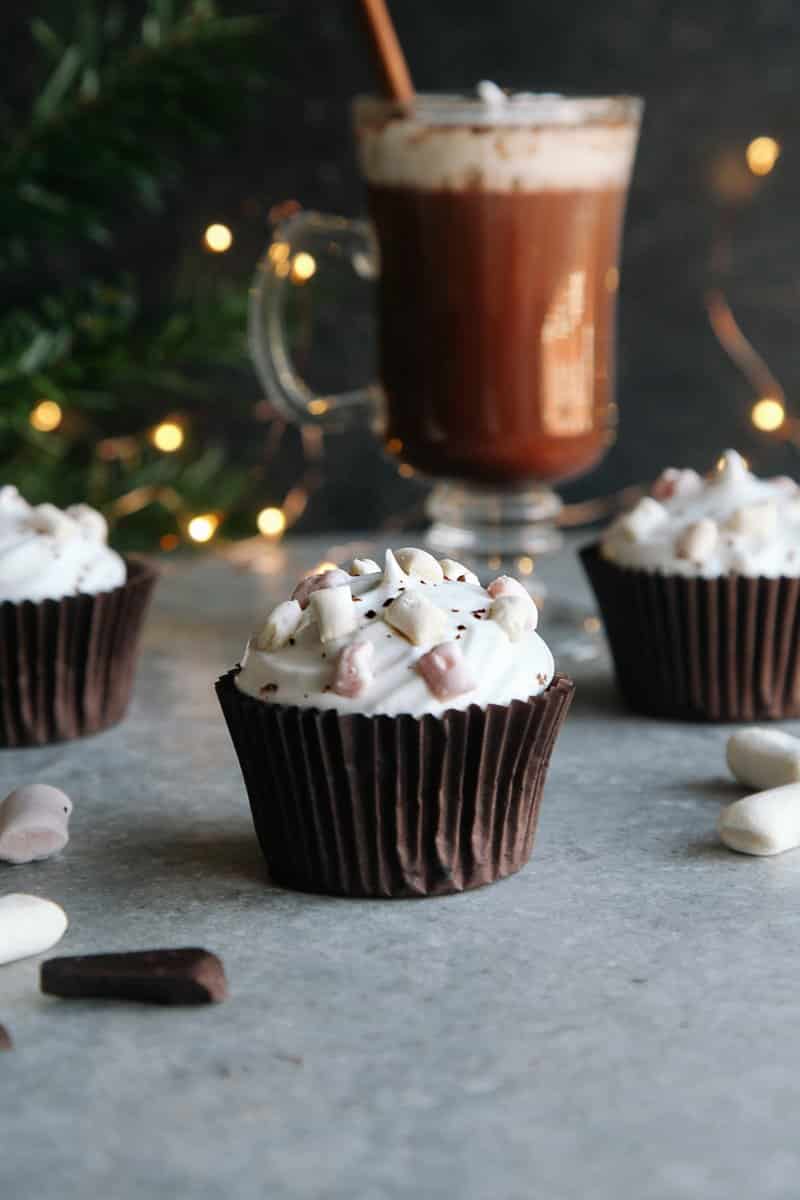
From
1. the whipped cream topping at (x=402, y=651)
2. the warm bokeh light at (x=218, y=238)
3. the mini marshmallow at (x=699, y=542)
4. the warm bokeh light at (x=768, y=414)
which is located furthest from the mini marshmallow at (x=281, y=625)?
the warm bokeh light at (x=768, y=414)

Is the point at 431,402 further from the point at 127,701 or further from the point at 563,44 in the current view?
the point at 563,44

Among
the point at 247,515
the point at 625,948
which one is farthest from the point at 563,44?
the point at 625,948

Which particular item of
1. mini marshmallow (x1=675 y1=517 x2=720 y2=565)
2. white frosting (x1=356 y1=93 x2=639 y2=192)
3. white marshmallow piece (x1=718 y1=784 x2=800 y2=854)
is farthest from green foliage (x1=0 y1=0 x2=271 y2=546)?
white marshmallow piece (x1=718 y1=784 x2=800 y2=854)

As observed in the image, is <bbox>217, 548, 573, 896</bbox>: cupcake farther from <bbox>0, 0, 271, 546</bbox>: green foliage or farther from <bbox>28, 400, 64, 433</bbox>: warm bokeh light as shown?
<bbox>28, 400, 64, 433</bbox>: warm bokeh light

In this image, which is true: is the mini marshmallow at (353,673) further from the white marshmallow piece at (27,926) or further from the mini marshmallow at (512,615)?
the white marshmallow piece at (27,926)

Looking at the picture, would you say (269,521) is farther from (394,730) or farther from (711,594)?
(394,730)
